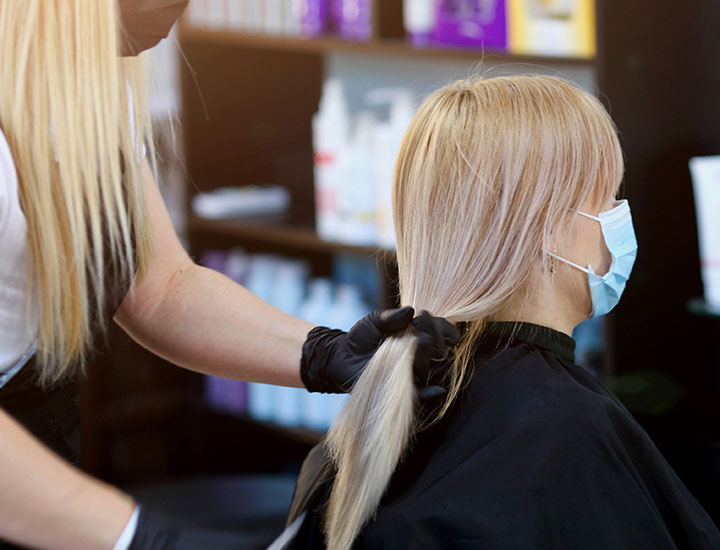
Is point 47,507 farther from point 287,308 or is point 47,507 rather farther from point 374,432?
point 287,308

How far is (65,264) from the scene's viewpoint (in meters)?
1.10

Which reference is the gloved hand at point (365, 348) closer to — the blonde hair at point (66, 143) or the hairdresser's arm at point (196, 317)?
the hairdresser's arm at point (196, 317)

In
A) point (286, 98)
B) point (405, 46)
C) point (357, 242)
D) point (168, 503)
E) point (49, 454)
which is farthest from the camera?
point (286, 98)

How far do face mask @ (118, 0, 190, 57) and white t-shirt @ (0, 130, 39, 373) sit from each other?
30 centimetres

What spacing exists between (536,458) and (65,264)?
0.62 metres

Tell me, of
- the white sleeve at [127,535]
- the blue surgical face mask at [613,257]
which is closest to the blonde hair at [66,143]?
the white sleeve at [127,535]

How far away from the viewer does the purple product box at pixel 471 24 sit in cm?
208

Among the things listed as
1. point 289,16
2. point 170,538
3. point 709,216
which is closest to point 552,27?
point 709,216

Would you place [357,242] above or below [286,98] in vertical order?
below

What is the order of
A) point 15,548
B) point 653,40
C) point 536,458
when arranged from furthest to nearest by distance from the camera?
point 653,40 → point 15,548 → point 536,458

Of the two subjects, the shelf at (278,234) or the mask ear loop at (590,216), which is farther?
the shelf at (278,234)

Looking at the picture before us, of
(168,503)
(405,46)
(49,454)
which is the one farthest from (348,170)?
(49,454)

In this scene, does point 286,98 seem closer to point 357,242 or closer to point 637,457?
point 357,242

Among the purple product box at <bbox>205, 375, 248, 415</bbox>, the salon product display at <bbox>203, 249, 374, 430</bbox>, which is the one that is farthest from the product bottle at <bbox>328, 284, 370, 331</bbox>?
the purple product box at <bbox>205, 375, 248, 415</bbox>
